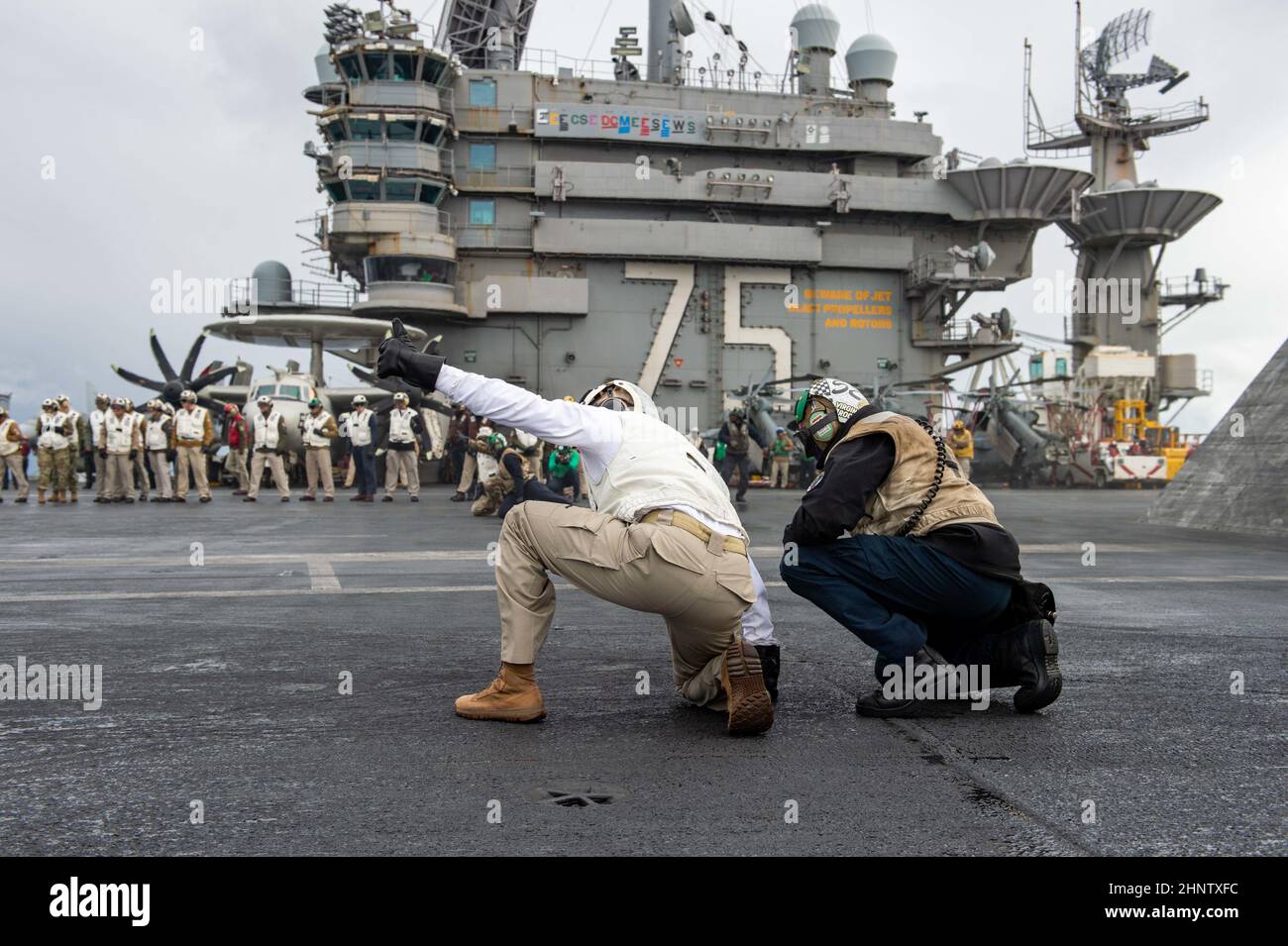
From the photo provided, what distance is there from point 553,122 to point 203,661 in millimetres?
34011

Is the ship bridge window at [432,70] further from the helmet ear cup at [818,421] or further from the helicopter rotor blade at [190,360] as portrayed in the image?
the helmet ear cup at [818,421]

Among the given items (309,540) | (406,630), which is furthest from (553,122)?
(406,630)

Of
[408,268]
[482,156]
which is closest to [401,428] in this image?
[408,268]

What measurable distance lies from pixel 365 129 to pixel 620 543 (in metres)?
35.4

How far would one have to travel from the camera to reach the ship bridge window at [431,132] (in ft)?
117

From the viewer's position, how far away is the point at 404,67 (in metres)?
35.9

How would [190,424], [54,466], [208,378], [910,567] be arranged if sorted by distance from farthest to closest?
1. [208,378]
2. [190,424]
3. [54,466]
4. [910,567]

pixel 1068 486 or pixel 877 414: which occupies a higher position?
pixel 877 414

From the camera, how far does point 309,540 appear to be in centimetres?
1322

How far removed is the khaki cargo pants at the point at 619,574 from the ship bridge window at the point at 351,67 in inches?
1419

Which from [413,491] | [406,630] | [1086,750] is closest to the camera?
[1086,750]

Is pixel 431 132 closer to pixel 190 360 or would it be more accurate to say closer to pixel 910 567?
pixel 190 360

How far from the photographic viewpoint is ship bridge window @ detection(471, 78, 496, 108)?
→ 37812 millimetres
